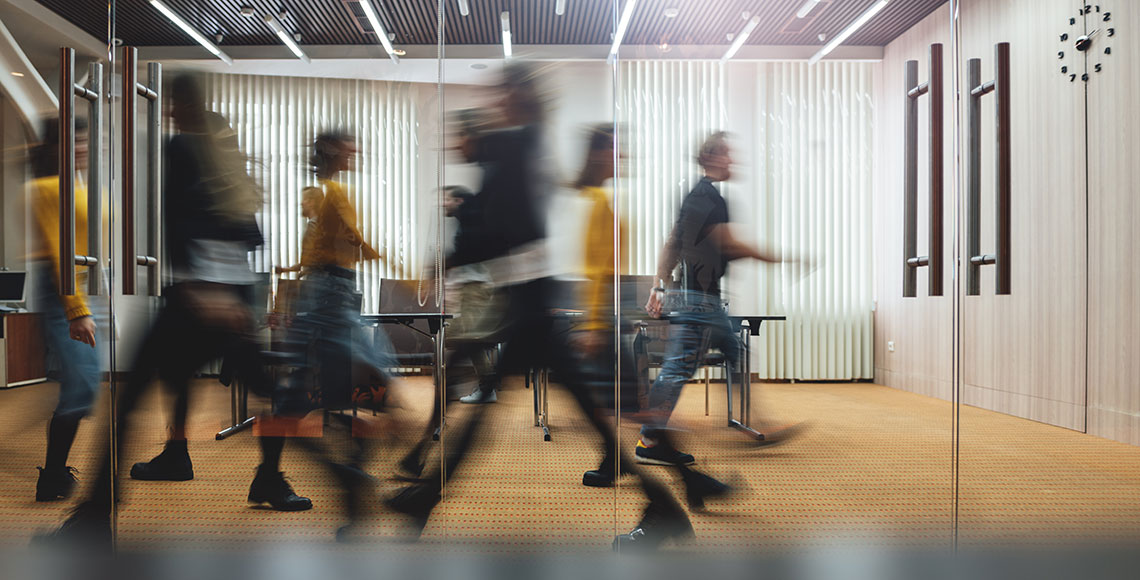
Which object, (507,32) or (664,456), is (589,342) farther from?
(507,32)

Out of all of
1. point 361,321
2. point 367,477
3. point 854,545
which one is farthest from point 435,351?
point 854,545

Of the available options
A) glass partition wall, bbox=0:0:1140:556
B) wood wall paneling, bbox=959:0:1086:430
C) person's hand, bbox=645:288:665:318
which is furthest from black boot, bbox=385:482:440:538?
wood wall paneling, bbox=959:0:1086:430

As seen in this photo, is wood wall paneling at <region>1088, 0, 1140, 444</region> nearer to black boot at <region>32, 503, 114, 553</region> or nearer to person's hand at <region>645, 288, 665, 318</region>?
person's hand at <region>645, 288, 665, 318</region>

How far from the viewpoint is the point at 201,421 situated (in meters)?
1.93

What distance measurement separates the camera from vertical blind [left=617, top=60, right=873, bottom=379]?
182 cm

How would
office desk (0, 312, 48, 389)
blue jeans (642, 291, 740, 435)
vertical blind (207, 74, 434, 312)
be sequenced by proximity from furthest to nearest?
office desk (0, 312, 48, 389) < vertical blind (207, 74, 434, 312) < blue jeans (642, 291, 740, 435)

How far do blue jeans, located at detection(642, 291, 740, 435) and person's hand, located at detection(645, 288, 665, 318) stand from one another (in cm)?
2

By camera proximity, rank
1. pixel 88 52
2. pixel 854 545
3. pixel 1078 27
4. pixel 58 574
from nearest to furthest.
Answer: pixel 58 574, pixel 854 545, pixel 88 52, pixel 1078 27

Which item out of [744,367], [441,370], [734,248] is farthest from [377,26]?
[744,367]

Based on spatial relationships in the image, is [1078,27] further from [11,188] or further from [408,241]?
[11,188]

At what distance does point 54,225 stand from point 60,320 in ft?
1.06

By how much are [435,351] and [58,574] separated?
120 centimetres

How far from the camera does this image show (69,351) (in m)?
1.96

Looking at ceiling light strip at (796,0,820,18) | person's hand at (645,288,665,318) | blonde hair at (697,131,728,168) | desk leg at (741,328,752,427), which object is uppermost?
ceiling light strip at (796,0,820,18)
